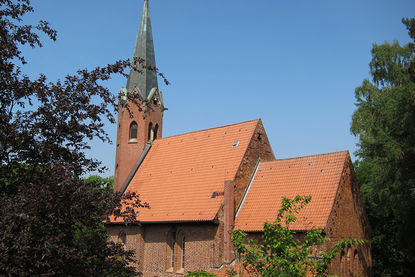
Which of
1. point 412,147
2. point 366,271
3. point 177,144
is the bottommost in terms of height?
point 366,271

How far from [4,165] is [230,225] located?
12.9m

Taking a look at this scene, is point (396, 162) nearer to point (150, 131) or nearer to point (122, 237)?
point (122, 237)

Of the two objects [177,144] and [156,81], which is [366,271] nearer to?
[177,144]

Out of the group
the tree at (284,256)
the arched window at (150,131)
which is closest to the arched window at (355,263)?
the tree at (284,256)

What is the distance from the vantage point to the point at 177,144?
25.4m

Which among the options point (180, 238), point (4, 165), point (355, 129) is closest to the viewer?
point (4, 165)

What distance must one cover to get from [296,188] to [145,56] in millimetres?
15486

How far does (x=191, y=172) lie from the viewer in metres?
22.4

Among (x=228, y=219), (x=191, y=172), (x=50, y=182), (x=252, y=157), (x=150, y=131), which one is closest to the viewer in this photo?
(x=50, y=182)

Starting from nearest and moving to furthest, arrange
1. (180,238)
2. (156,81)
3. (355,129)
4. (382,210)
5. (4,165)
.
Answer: (4,165) < (180,238) < (382,210) < (156,81) < (355,129)

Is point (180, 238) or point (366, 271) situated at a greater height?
point (180, 238)

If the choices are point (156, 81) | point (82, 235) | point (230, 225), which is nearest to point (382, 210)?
point (230, 225)

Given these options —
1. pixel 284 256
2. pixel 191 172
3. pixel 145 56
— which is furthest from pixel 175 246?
pixel 145 56

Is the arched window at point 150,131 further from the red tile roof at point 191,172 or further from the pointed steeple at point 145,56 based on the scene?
the red tile roof at point 191,172
